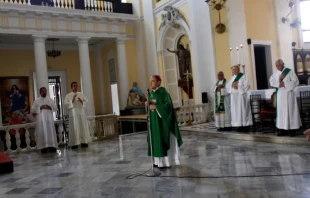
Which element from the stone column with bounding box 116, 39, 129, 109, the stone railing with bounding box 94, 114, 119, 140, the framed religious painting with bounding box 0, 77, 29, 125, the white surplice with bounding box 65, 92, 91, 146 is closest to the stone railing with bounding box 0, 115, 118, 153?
the stone railing with bounding box 94, 114, 119, 140

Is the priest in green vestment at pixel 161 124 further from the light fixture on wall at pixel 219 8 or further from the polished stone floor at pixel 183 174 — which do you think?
the light fixture on wall at pixel 219 8

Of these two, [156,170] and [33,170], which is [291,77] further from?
[33,170]

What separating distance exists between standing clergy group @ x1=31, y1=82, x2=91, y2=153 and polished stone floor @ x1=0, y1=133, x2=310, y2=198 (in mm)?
804

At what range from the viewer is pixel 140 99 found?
14.6 metres

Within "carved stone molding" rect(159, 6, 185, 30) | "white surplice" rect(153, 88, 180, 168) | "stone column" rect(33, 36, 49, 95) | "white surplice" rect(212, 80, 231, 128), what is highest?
"carved stone molding" rect(159, 6, 185, 30)

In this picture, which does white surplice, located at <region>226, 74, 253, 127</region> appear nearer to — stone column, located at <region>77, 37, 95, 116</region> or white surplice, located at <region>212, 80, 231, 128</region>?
white surplice, located at <region>212, 80, 231, 128</region>

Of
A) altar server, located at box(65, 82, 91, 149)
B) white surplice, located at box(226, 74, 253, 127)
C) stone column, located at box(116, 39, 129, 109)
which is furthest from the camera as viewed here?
stone column, located at box(116, 39, 129, 109)

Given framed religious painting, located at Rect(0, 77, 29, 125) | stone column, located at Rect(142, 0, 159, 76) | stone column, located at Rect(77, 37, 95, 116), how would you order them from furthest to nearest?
framed religious painting, located at Rect(0, 77, 29, 125)
stone column, located at Rect(142, 0, 159, 76)
stone column, located at Rect(77, 37, 95, 116)

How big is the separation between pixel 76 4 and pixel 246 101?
366 inches

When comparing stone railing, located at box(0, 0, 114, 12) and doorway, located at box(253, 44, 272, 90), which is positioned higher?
stone railing, located at box(0, 0, 114, 12)

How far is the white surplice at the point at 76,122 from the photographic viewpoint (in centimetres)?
812

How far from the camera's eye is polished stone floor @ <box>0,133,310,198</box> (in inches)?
147

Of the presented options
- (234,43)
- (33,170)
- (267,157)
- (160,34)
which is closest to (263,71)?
(234,43)

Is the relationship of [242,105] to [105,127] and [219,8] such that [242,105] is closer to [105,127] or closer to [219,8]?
[105,127]
